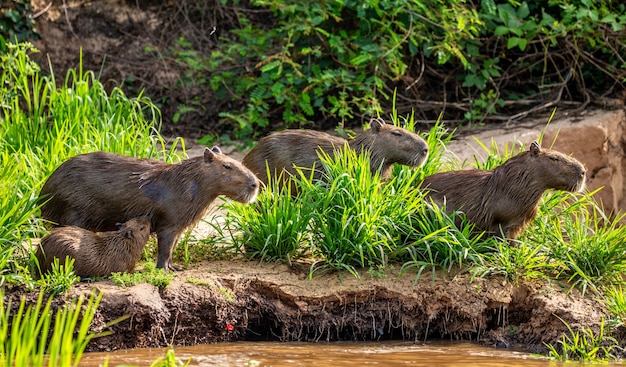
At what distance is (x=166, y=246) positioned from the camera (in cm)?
721

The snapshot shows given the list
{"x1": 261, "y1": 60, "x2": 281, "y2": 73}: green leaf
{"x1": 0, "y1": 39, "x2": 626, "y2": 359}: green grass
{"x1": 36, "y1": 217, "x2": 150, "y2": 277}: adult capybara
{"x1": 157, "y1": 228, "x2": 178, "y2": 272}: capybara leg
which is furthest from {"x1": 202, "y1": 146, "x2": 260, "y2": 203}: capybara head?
{"x1": 261, "y1": 60, "x2": 281, "y2": 73}: green leaf

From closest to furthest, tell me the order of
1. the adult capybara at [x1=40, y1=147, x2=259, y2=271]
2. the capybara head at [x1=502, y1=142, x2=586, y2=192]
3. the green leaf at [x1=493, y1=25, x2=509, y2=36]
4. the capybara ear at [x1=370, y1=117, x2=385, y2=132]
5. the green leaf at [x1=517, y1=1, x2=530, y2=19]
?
the adult capybara at [x1=40, y1=147, x2=259, y2=271] < the capybara head at [x1=502, y1=142, x2=586, y2=192] < the capybara ear at [x1=370, y1=117, x2=385, y2=132] < the green leaf at [x1=493, y1=25, x2=509, y2=36] < the green leaf at [x1=517, y1=1, x2=530, y2=19]

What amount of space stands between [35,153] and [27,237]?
179 cm

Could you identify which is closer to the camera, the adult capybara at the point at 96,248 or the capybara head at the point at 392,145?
the adult capybara at the point at 96,248

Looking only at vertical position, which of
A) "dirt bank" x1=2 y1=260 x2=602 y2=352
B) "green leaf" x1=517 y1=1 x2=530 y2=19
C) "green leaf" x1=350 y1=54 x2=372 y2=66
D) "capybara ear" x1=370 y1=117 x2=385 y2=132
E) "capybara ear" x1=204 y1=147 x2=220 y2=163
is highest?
"green leaf" x1=517 y1=1 x2=530 y2=19

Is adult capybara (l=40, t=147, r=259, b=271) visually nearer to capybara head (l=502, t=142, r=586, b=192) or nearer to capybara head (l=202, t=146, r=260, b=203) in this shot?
capybara head (l=202, t=146, r=260, b=203)

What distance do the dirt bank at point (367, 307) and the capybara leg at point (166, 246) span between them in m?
0.13

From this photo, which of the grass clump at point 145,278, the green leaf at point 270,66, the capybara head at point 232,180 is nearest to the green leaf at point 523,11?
the green leaf at point 270,66

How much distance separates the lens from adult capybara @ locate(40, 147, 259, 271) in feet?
23.9

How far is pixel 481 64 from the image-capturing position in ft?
39.5

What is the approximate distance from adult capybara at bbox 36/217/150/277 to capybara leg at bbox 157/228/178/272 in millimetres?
143

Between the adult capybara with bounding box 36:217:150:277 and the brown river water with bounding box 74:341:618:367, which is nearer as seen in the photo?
the brown river water with bounding box 74:341:618:367

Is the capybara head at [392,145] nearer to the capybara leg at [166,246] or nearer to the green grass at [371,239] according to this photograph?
the green grass at [371,239]

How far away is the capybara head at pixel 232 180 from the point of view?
7289 millimetres
